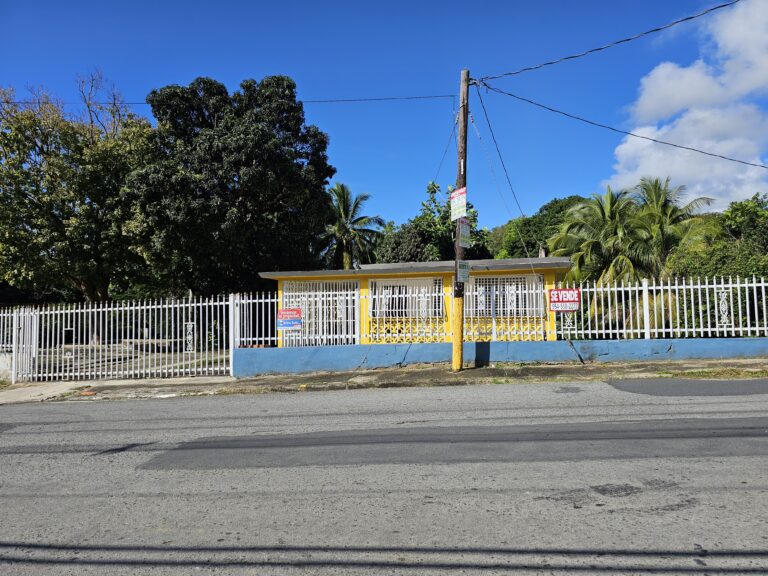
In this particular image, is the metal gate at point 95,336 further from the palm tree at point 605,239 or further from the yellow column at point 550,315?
the palm tree at point 605,239

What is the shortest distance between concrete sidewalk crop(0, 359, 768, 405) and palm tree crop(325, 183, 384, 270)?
74.5 feet

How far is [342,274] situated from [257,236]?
7.07 m

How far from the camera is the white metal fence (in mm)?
12945

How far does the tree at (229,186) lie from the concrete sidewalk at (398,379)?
872 cm

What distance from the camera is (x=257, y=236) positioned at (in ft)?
74.2

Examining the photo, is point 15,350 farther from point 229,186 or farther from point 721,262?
point 721,262

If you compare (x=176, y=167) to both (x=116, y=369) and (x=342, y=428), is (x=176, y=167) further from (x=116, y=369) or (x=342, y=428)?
(x=342, y=428)

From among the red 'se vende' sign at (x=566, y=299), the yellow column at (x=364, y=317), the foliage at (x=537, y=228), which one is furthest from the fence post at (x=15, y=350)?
the foliage at (x=537, y=228)

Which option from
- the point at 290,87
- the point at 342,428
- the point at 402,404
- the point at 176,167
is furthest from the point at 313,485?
the point at 290,87

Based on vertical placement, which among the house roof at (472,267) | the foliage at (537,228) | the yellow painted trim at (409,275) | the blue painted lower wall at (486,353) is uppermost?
the foliage at (537,228)

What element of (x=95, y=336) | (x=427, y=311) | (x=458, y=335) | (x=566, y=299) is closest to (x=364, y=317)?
(x=427, y=311)

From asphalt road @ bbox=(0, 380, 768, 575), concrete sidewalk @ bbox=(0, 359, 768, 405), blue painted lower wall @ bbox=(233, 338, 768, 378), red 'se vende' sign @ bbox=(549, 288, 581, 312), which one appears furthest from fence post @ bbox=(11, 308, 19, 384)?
red 'se vende' sign @ bbox=(549, 288, 581, 312)

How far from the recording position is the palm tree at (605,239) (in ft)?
66.3

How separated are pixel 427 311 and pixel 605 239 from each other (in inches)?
422
